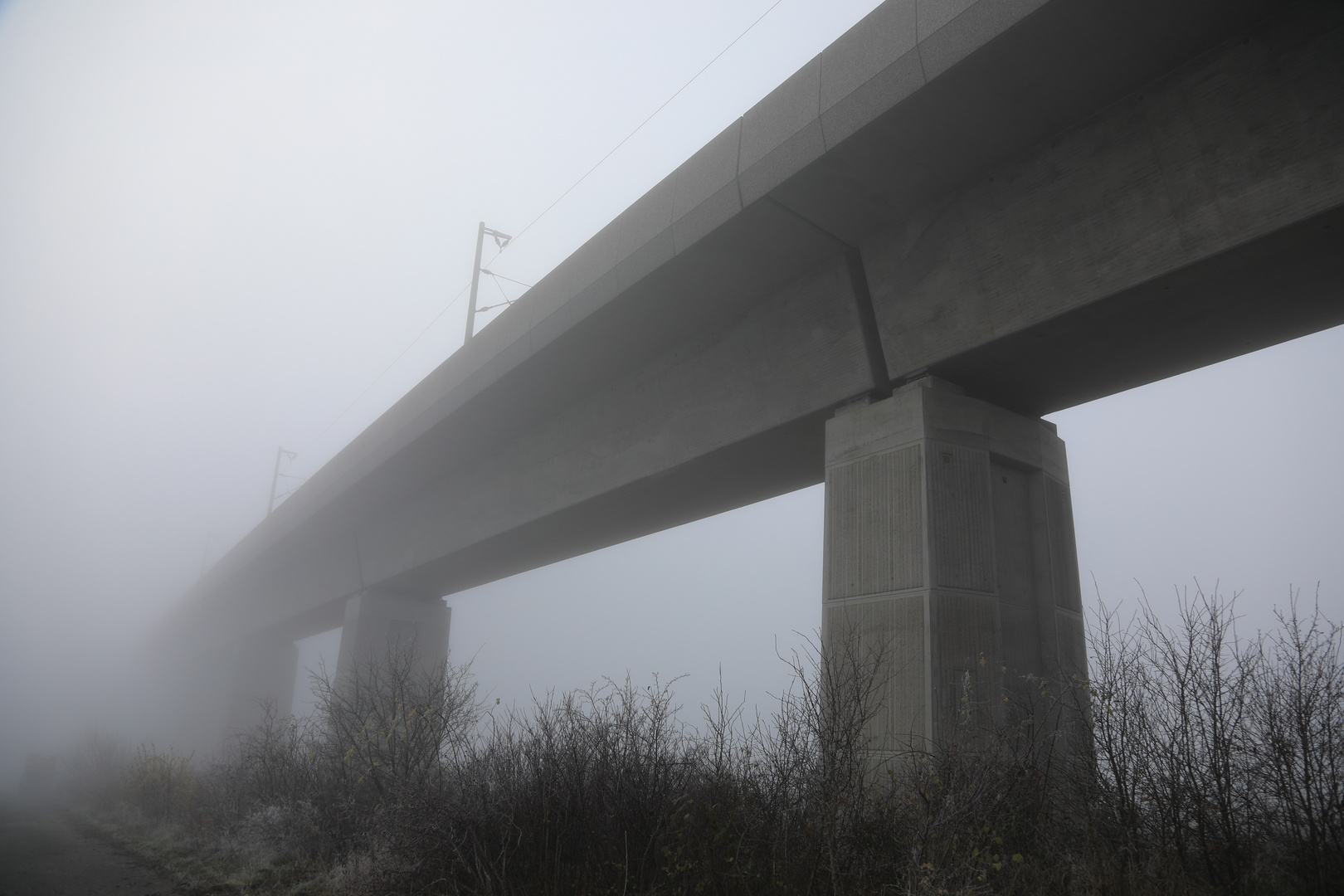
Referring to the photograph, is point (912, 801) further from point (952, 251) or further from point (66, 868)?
point (66, 868)

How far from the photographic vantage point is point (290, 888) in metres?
7.95

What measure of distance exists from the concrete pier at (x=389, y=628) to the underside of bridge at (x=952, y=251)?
31.1 feet

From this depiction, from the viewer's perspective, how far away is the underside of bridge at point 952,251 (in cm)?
590

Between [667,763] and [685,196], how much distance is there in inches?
219

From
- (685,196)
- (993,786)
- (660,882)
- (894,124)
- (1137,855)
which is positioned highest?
(685,196)

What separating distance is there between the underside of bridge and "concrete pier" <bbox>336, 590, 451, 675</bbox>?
31.1 ft

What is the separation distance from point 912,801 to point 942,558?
2586mm

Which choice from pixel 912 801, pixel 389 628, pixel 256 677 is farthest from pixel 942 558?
pixel 256 677

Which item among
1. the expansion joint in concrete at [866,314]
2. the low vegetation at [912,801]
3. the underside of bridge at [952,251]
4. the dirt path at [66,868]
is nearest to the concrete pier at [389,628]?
the dirt path at [66,868]

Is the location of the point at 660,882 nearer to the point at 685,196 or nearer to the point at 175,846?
the point at 685,196

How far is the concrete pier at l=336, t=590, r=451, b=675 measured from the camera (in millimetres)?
19609

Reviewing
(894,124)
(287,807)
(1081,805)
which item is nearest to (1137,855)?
(1081,805)

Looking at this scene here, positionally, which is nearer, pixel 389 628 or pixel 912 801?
pixel 912 801

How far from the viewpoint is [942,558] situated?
24.3 feet
